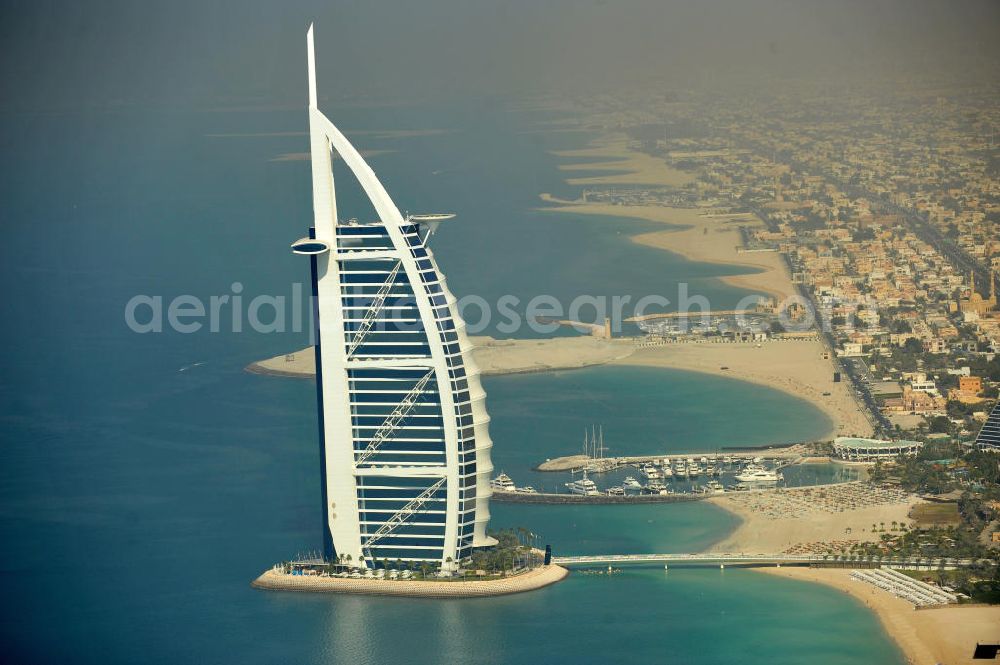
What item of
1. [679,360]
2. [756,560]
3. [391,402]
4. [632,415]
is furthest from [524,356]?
[391,402]

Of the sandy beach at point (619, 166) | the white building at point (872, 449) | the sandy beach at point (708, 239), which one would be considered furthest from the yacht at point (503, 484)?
the sandy beach at point (619, 166)

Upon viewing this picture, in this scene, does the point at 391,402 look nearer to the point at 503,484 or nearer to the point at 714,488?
the point at 503,484

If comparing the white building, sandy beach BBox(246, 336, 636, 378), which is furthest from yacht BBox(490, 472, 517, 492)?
sandy beach BBox(246, 336, 636, 378)

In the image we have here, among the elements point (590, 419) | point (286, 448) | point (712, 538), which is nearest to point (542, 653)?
point (712, 538)

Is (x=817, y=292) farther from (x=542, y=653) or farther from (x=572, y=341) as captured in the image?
(x=542, y=653)

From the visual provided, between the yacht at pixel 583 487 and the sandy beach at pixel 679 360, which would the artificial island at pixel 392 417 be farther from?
the sandy beach at pixel 679 360

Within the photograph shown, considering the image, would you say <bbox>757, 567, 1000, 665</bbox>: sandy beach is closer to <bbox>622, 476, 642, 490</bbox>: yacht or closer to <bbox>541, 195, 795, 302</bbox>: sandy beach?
<bbox>622, 476, 642, 490</bbox>: yacht
